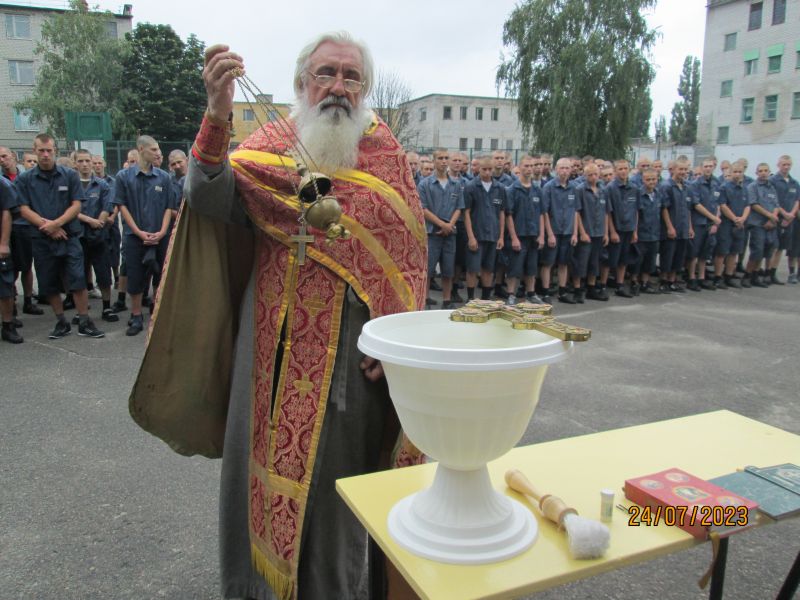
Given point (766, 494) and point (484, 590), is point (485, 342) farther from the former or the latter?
point (766, 494)

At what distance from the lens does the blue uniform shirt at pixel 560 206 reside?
876 centimetres

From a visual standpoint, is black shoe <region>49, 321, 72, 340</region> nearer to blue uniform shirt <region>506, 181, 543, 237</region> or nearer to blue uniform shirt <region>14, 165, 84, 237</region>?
blue uniform shirt <region>14, 165, 84, 237</region>

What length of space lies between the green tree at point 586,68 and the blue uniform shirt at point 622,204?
16.1 meters

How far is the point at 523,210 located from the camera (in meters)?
8.59

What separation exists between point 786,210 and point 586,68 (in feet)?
50.5

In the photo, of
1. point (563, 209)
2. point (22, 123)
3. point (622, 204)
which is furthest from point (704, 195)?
point (22, 123)

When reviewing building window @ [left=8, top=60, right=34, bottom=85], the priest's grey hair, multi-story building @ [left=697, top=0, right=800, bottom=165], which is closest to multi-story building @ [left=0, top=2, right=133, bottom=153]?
building window @ [left=8, top=60, right=34, bottom=85]

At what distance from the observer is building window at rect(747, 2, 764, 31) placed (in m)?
37.2

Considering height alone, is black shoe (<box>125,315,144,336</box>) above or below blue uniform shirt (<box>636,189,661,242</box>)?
below

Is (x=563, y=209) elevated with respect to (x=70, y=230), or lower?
elevated

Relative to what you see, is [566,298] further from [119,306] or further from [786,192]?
[119,306]

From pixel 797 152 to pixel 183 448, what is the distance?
3322cm

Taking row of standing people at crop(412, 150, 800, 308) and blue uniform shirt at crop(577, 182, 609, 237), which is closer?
row of standing people at crop(412, 150, 800, 308)

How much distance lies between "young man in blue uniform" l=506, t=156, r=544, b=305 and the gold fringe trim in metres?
6.51
